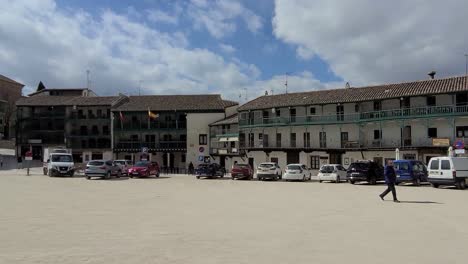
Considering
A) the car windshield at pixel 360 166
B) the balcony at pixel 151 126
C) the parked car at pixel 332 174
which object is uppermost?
the balcony at pixel 151 126

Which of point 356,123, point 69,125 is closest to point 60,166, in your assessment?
point 356,123

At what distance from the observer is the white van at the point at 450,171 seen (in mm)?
26641

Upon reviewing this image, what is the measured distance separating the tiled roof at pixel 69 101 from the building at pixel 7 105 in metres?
23.1

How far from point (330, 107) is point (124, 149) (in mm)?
33256

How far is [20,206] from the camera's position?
17328 millimetres

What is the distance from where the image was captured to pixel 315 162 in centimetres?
5094

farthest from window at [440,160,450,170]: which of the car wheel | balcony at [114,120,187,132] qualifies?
balcony at [114,120,187,132]

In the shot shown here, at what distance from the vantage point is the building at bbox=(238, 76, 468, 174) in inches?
1662

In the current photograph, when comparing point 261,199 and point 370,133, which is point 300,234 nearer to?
point 261,199

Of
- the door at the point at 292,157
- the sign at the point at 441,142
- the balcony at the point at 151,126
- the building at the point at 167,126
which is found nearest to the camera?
the sign at the point at 441,142

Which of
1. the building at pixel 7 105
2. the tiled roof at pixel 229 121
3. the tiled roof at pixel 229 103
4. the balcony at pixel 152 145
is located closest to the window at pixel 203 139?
the tiled roof at pixel 229 121

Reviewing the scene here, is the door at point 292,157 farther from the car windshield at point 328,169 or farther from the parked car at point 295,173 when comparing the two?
the car windshield at point 328,169

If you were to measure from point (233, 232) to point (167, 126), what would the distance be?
58919mm

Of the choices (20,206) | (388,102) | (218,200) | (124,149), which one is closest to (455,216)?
(218,200)
